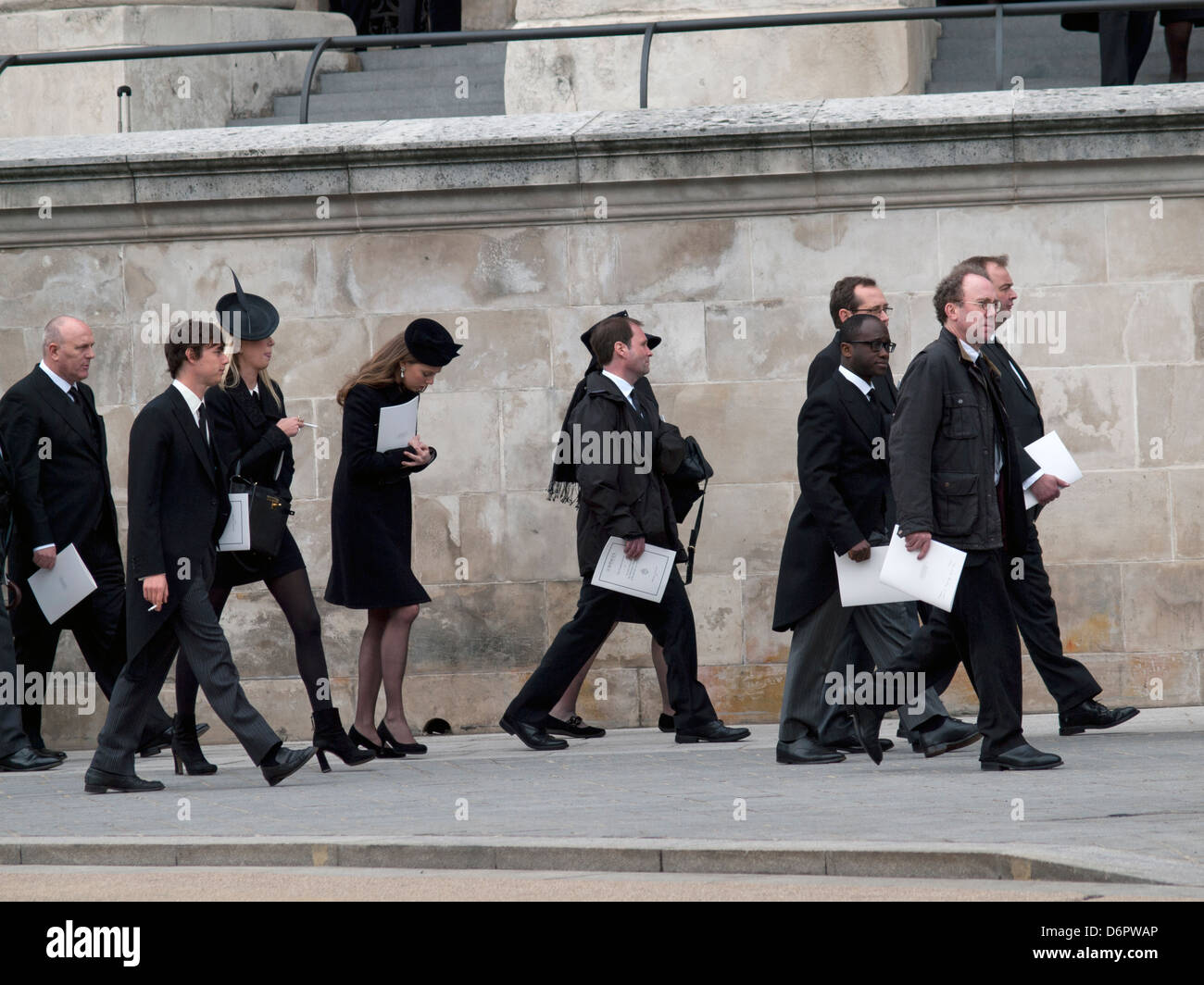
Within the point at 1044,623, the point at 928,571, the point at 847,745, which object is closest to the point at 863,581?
the point at 928,571

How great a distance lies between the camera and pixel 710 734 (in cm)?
964

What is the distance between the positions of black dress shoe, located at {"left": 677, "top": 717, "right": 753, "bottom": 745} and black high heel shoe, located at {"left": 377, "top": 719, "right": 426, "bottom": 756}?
1.26 m

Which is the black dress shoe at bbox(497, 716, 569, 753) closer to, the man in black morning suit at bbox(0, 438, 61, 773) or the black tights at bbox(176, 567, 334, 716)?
the black tights at bbox(176, 567, 334, 716)

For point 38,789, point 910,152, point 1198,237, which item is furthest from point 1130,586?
point 38,789

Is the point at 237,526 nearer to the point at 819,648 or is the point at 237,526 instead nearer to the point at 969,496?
the point at 819,648

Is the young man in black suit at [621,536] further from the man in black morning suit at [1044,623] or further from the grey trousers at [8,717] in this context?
the grey trousers at [8,717]

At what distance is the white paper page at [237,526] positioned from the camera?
8789mm

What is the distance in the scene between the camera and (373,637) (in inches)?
381

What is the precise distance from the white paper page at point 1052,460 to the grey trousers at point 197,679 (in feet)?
11.7

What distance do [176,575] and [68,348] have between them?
210 cm

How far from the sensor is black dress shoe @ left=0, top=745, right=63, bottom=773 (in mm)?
9555

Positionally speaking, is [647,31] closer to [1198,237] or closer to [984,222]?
[984,222]

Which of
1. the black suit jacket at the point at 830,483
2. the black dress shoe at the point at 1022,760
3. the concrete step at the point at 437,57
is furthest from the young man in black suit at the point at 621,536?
the concrete step at the point at 437,57

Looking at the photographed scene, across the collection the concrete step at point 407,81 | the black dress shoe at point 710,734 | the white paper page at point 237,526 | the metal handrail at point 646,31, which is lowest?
the black dress shoe at point 710,734
